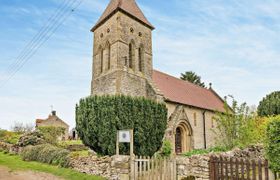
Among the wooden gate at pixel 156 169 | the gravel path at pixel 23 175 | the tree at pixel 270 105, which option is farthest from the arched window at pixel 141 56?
the tree at pixel 270 105

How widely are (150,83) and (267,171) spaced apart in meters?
14.8

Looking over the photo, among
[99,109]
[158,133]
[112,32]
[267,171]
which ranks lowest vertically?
[267,171]

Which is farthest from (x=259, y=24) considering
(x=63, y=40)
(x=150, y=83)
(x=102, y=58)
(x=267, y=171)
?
(x=102, y=58)

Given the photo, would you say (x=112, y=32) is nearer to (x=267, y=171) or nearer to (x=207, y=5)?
(x=207, y=5)

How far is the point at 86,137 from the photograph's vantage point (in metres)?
14.2

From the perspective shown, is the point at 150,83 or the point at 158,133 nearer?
the point at 158,133

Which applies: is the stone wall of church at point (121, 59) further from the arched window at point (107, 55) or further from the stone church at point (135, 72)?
Result: the arched window at point (107, 55)

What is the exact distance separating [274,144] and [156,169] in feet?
14.3

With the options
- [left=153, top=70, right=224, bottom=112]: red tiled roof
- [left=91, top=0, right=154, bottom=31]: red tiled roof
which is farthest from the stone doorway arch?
[left=91, top=0, right=154, bottom=31]: red tiled roof

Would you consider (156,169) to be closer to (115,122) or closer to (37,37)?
(115,122)

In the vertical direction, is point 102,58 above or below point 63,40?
above

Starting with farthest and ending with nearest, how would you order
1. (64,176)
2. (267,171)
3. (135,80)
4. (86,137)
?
1. (135,80)
2. (86,137)
3. (64,176)
4. (267,171)

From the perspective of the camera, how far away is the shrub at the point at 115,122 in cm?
1364

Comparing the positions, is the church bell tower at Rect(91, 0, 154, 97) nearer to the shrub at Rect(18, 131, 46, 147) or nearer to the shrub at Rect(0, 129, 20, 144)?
the shrub at Rect(18, 131, 46, 147)
